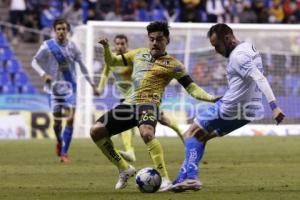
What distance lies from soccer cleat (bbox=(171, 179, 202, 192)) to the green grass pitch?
0.10 m

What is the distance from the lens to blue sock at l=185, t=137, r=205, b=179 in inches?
407

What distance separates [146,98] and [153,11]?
67.6 ft

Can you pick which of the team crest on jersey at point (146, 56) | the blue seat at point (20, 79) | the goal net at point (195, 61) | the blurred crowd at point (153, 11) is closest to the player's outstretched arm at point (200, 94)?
the team crest on jersey at point (146, 56)

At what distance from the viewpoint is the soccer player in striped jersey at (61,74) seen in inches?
661

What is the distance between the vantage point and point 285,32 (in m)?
27.2

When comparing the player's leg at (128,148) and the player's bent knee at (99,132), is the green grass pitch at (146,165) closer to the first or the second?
the player's leg at (128,148)

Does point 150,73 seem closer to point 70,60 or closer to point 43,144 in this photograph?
point 70,60

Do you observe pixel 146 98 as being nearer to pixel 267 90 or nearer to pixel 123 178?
pixel 123 178

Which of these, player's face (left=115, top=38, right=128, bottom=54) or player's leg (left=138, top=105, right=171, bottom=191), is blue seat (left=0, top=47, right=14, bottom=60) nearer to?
player's face (left=115, top=38, right=128, bottom=54)

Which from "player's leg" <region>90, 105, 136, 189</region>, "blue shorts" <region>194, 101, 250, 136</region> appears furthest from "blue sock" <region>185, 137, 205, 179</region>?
"player's leg" <region>90, 105, 136, 189</region>

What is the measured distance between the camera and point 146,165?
15.1m

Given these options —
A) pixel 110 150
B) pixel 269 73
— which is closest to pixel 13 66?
pixel 269 73

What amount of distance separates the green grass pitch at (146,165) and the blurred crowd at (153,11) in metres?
8.80

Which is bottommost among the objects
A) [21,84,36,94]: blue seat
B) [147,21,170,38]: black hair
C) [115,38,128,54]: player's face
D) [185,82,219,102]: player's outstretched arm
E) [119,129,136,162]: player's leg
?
[21,84,36,94]: blue seat
